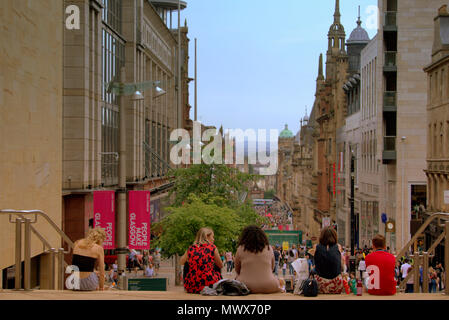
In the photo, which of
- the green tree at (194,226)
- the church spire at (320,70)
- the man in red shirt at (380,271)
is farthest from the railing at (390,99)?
the church spire at (320,70)

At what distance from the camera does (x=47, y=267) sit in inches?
778

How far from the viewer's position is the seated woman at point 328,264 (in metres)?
10.5

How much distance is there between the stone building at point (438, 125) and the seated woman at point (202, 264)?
2772cm

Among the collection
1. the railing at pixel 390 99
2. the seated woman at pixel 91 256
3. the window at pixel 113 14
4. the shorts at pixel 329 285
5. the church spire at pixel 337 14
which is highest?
the church spire at pixel 337 14

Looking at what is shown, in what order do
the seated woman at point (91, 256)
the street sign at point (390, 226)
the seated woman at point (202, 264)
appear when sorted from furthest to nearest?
1. the street sign at point (390, 226)
2. the seated woman at point (91, 256)
3. the seated woman at point (202, 264)

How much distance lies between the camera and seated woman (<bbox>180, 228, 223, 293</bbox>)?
10.2m

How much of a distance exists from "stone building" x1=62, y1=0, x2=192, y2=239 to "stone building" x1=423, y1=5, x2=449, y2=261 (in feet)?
49.1

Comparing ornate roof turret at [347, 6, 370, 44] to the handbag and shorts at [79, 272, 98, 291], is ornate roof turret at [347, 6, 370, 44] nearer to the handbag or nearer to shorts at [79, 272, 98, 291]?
shorts at [79, 272, 98, 291]

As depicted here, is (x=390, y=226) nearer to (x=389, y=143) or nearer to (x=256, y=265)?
(x=389, y=143)

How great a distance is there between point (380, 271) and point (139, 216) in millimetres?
15585

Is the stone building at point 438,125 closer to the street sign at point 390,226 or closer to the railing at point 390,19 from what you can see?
the street sign at point 390,226
